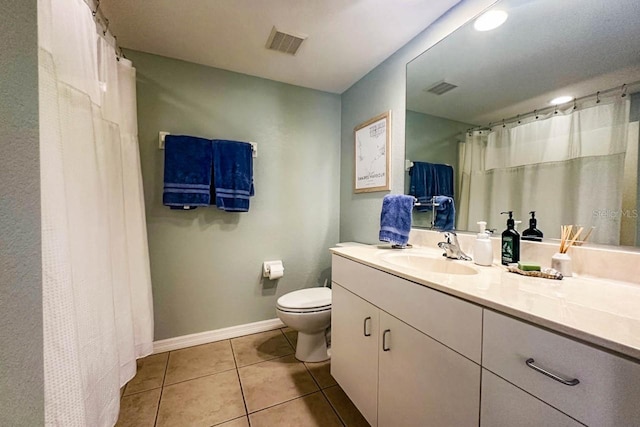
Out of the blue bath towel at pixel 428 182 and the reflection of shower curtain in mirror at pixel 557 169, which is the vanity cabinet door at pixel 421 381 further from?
the blue bath towel at pixel 428 182

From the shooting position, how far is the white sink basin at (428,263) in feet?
3.61

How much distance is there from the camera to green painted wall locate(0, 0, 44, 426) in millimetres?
395

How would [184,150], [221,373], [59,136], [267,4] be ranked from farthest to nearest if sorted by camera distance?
[184,150] → [221,373] → [267,4] → [59,136]

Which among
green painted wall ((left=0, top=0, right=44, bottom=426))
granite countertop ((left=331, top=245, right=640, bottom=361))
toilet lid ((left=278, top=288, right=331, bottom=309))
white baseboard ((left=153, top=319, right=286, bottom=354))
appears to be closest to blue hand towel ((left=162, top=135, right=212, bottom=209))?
toilet lid ((left=278, top=288, right=331, bottom=309))

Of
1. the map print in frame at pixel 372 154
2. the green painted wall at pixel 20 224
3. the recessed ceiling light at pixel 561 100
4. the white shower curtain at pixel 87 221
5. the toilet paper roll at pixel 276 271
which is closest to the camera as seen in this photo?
the green painted wall at pixel 20 224

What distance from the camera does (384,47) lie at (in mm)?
1649

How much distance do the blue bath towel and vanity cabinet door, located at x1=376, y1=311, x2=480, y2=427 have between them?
843 mm

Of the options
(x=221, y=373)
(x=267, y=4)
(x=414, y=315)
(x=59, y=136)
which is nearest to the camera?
(x=59, y=136)

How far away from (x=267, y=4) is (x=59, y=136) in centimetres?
119

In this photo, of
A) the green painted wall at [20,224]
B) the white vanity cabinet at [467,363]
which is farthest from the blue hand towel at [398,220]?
the green painted wall at [20,224]

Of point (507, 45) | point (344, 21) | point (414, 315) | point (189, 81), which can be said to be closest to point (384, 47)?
point (344, 21)

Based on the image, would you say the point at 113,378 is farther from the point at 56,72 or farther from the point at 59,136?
the point at 56,72

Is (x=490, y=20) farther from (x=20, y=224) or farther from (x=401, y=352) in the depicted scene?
(x=20, y=224)

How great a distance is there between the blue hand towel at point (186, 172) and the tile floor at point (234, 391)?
1.12m
